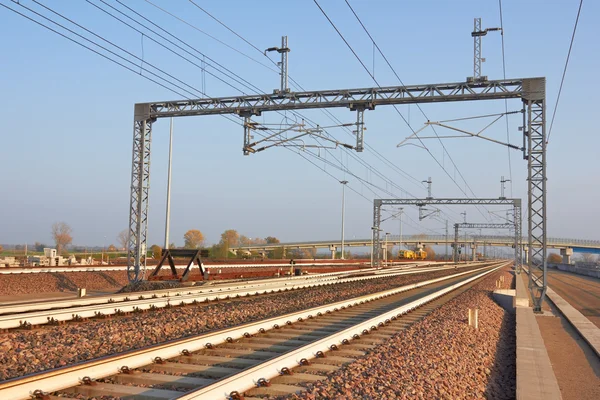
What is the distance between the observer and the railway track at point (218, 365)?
6.80 m

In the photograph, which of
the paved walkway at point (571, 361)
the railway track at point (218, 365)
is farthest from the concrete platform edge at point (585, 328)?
the railway track at point (218, 365)

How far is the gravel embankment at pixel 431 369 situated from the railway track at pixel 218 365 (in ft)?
2.04

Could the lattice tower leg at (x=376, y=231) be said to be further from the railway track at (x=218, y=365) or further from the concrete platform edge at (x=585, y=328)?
the railway track at (x=218, y=365)

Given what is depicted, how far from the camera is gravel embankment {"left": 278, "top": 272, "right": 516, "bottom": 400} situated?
7.36m

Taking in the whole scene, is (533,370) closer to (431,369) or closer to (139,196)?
(431,369)

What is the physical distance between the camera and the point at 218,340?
1045cm

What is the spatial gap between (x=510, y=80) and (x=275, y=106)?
10125mm

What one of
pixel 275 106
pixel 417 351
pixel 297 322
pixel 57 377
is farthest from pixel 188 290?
pixel 57 377

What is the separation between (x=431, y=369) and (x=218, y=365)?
3295 mm

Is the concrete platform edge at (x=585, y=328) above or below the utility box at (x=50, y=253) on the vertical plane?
below

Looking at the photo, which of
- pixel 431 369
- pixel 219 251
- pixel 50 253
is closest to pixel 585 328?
pixel 431 369

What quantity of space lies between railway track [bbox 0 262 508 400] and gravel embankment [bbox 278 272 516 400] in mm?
622

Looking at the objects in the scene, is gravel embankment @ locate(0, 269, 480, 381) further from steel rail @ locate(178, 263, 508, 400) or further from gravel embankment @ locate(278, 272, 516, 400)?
gravel embankment @ locate(278, 272, 516, 400)

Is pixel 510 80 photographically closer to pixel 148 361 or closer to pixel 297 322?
pixel 297 322
